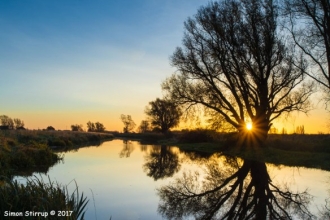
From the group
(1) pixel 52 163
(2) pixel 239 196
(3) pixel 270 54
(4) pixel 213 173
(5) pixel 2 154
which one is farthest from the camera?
(3) pixel 270 54

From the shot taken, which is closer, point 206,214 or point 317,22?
point 206,214

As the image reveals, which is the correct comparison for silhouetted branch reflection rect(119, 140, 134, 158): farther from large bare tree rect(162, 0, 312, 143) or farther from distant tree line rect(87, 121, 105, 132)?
distant tree line rect(87, 121, 105, 132)

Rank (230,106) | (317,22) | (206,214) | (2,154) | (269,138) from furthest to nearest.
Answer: (269,138), (230,106), (317,22), (2,154), (206,214)

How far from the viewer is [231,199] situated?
30.6 ft

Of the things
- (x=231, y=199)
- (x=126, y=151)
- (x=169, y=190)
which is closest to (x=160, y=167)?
(x=169, y=190)

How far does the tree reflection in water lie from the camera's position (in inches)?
304

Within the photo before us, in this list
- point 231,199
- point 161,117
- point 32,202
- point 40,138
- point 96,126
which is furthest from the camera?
point 96,126

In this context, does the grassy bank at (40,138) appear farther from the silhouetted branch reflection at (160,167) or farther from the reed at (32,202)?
the reed at (32,202)

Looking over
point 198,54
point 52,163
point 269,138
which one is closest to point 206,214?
point 52,163

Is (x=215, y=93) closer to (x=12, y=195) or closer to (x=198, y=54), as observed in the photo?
(x=198, y=54)

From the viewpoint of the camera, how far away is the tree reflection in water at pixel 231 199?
7727 mm

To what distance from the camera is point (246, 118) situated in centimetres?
2731

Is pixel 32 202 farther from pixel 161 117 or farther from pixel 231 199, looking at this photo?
pixel 161 117

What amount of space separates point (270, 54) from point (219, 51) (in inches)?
158
